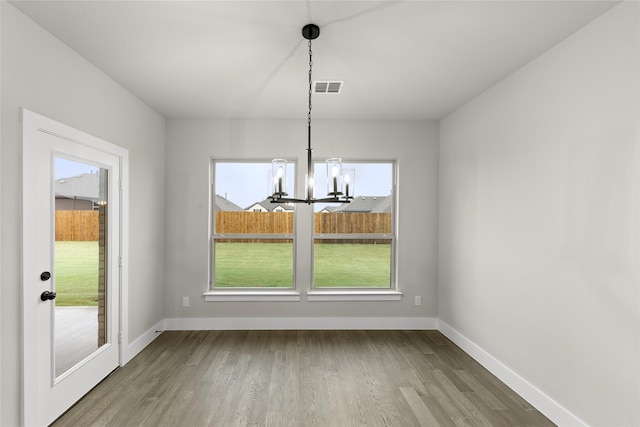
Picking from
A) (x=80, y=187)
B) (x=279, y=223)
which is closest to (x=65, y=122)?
(x=80, y=187)

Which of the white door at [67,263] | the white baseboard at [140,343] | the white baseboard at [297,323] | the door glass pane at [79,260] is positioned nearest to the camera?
the white door at [67,263]

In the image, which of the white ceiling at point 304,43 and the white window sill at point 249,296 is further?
the white window sill at point 249,296

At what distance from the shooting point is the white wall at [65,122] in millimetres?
2121

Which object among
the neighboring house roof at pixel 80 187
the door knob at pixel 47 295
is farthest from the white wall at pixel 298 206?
the door knob at pixel 47 295

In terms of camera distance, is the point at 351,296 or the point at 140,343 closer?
the point at 140,343

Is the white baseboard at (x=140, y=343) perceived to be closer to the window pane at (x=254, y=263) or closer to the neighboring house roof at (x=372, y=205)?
the window pane at (x=254, y=263)

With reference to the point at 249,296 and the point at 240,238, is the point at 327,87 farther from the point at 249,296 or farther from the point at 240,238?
the point at 249,296

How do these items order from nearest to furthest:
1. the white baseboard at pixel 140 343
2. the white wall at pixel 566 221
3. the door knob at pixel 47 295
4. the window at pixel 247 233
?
the white wall at pixel 566 221 < the door knob at pixel 47 295 < the white baseboard at pixel 140 343 < the window at pixel 247 233

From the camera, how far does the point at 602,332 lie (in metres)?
2.21

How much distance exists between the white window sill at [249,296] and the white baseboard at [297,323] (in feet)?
0.80

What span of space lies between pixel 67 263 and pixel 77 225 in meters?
0.30

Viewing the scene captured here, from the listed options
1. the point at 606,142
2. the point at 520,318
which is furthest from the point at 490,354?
the point at 606,142

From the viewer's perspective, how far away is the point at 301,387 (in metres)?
3.07

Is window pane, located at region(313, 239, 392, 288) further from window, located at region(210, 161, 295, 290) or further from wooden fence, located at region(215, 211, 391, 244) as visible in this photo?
window, located at region(210, 161, 295, 290)
